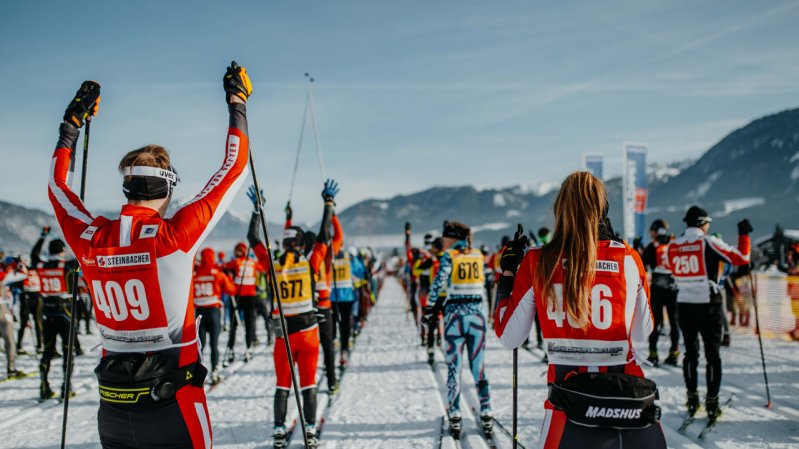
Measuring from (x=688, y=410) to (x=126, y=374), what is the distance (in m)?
5.92

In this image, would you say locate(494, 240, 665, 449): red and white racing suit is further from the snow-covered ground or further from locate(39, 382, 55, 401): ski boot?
locate(39, 382, 55, 401): ski boot

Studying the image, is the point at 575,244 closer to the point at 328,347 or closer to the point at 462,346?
the point at 462,346

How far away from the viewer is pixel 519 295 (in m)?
2.58

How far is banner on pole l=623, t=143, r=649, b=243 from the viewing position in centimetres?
1975

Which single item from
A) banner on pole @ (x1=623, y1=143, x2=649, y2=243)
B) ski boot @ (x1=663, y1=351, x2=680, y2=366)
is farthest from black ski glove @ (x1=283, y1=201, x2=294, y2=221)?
banner on pole @ (x1=623, y1=143, x2=649, y2=243)

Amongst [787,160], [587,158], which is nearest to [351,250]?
[587,158]

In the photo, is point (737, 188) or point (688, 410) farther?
point (737, 188)

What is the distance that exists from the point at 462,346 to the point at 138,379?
12.8 feet

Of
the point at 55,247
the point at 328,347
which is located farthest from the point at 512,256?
the point at 55,247

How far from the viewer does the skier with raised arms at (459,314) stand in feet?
18.3

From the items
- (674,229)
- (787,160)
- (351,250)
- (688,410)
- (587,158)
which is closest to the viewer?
(688,410)

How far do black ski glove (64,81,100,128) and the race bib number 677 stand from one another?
116 cm

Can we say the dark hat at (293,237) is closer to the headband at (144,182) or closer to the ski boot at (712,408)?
the headband at (144,182)

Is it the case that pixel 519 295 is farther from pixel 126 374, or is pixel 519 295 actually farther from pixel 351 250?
pixel 351 250
